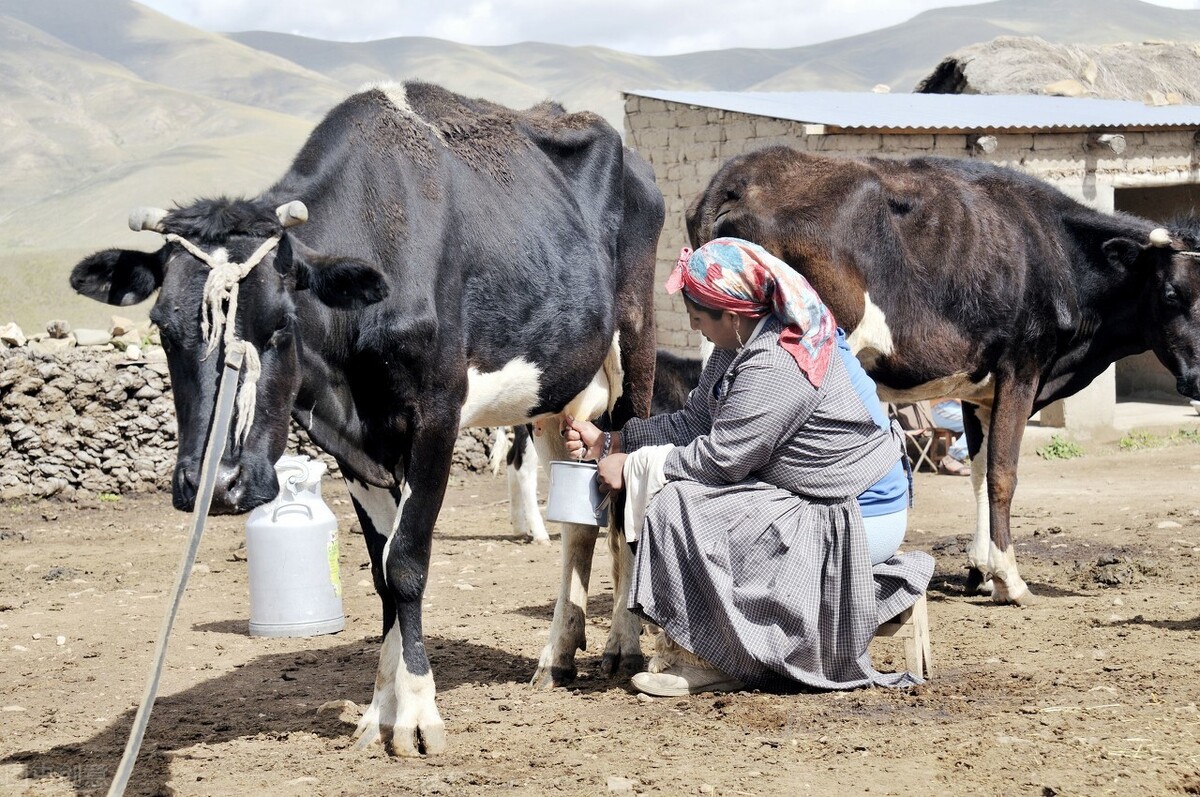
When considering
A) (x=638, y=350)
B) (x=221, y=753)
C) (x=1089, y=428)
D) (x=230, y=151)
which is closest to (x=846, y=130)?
(x=1089, y=428)

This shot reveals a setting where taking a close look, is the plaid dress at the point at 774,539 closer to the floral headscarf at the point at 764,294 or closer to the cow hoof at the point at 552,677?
the floral headscarf at the point at 764,294

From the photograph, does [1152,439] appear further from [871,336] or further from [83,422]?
[83,422]

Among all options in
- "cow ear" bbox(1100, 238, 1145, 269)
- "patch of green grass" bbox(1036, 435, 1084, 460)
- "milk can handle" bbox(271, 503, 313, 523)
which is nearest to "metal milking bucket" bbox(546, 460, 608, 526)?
"milk can handle" bbox(271, 503, 313, 523)

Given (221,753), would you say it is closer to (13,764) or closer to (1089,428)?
(13,764)

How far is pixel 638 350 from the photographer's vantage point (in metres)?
5.99

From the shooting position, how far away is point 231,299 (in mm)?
3840

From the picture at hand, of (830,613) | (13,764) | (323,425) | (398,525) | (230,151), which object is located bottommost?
(13,764)

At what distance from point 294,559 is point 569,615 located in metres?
1.56

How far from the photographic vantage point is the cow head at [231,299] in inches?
150

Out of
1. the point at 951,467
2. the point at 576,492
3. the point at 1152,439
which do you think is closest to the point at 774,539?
the point at 576,492

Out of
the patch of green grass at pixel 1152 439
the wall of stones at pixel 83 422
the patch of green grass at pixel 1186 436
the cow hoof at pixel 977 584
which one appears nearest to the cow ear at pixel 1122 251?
the cow hoof at pixel 977 584

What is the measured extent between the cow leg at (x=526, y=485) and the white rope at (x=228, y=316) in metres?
5.49

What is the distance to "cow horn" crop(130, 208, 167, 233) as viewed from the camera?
3.91m

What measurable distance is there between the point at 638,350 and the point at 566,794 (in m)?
2.51
